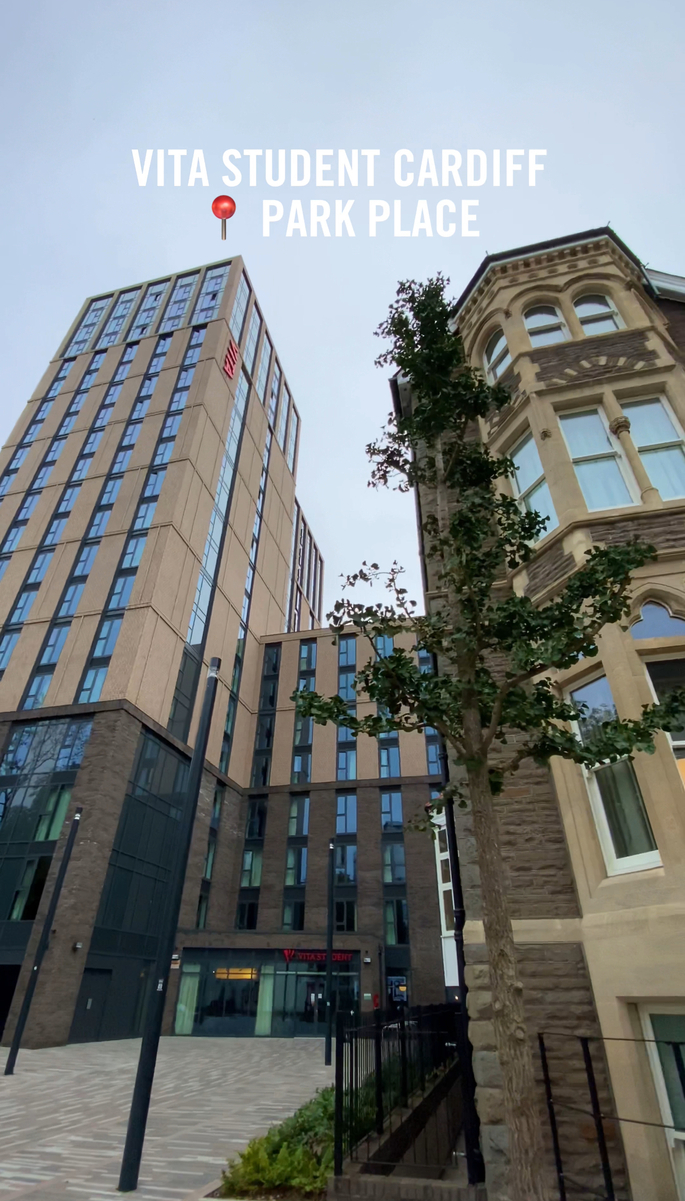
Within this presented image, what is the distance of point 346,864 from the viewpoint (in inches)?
1714

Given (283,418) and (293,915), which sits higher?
(283,418)

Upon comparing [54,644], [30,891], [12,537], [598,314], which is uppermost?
[12,537]

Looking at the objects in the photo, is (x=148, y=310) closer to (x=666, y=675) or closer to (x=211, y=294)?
(x=211, y=294)

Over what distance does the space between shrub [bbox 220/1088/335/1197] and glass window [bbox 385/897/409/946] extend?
121 feet

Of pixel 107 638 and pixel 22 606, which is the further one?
pixel 22 606

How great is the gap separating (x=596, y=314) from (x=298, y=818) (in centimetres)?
4155

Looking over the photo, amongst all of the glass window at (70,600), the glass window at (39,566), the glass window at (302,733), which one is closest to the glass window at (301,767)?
the glass window at (302,733)

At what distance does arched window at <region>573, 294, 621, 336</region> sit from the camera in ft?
40.5

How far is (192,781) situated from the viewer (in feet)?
27.7

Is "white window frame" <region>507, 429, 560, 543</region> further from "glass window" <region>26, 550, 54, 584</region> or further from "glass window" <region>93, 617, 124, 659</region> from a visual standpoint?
"glass window" <region>26, 550, 54, 584</region>

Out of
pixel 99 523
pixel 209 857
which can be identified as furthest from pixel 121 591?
pixel 209 857

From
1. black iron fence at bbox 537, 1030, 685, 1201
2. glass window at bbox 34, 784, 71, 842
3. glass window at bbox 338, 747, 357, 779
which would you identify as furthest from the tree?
glass window at bbox 338, 747, 357, 779

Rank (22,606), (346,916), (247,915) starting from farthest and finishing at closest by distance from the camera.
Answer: (247,915)
(346,916)
(22,606)

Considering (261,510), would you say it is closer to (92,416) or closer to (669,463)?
(92,416)
